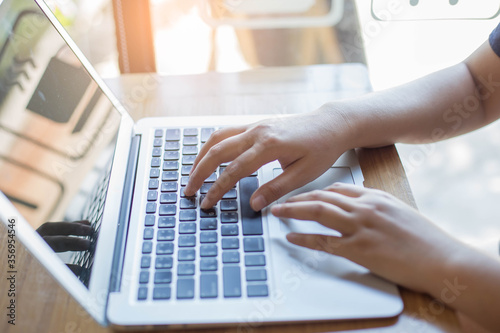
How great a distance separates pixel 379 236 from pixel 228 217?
187 mm

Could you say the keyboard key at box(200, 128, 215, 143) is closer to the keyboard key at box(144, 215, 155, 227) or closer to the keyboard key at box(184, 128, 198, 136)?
the keyboard key at box(184, 128, 198, 136)

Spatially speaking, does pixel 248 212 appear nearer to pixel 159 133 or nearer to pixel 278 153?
pixel 278 153

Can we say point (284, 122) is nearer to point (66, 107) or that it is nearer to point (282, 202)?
point (282, 202)

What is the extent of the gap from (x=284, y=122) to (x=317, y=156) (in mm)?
70

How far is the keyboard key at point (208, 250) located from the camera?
21.5 inches

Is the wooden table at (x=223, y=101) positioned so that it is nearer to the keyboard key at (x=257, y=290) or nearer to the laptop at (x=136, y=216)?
the laptop at (x=136, y=216)

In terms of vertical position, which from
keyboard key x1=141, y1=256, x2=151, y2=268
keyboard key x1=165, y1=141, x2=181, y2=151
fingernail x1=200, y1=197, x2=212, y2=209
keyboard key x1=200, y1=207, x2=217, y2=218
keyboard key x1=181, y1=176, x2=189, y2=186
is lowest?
keyboard key x1=141, y1=256, x2=151, y2=268

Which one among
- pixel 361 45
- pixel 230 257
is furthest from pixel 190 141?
pixel 361 45

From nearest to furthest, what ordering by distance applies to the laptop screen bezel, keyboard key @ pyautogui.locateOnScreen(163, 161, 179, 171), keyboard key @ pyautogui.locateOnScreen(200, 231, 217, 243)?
the laptop screen bezel < keyboard key @ pyautogui.locateOnScreen(200, 231, 217, 243) < keyboard key @ pyautogui.locateOnScreen(163, 161, 179, 171)

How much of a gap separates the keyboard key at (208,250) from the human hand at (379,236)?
8 cm

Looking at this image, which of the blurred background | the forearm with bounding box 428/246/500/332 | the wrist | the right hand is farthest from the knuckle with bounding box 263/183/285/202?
the blurred background

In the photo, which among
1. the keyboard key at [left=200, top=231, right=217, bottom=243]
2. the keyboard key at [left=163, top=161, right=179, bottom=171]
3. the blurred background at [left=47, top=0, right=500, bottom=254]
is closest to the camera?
the keyboard key at [left=200, top=231, right=217, bottom=243]

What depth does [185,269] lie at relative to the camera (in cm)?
53

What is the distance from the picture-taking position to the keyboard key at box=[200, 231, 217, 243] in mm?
563
